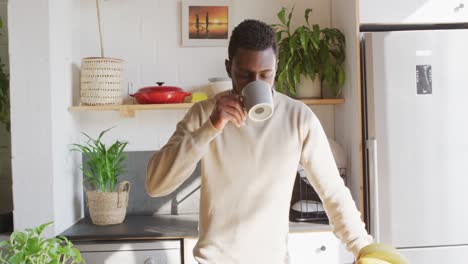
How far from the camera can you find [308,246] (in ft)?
7.61

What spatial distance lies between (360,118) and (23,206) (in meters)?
1.66

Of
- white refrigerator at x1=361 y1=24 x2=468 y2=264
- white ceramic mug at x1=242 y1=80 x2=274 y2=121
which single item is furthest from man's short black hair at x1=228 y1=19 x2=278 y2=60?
white refrigerator at x1=361 y1=24 x2=468 y2=264

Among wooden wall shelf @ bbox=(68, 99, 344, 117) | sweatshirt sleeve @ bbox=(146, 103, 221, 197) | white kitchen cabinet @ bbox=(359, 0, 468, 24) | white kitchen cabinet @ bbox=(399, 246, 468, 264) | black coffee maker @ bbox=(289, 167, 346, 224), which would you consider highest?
white kitchen cabinet @ bbox=(359, 0, 468, 24)

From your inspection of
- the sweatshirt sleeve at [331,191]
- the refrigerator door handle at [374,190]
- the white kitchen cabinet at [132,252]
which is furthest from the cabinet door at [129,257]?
the sweatshirt sleeve at [331,191]

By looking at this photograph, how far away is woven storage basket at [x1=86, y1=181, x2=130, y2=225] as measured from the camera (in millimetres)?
2486

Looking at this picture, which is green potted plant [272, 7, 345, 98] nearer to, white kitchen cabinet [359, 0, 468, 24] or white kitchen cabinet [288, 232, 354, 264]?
white kitchen cabinet [359, 0, 468, 24]

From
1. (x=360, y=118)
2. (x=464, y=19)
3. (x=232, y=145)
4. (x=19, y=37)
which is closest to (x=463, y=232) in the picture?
(x=360, y=118)

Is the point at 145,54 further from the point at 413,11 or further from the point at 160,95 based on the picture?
the point at 413,11

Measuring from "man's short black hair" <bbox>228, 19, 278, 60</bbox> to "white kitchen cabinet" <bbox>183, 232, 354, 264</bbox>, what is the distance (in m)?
1.35

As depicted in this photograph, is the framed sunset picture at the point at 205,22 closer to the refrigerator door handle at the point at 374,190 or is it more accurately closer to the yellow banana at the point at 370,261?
the refrigerator door handle at the point at 374,190

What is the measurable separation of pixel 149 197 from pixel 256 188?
→ 1734 millimetres

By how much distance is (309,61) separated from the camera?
8.78ft

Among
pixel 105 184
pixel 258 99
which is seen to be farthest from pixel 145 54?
pixel 258 99

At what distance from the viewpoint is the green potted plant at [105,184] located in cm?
249
